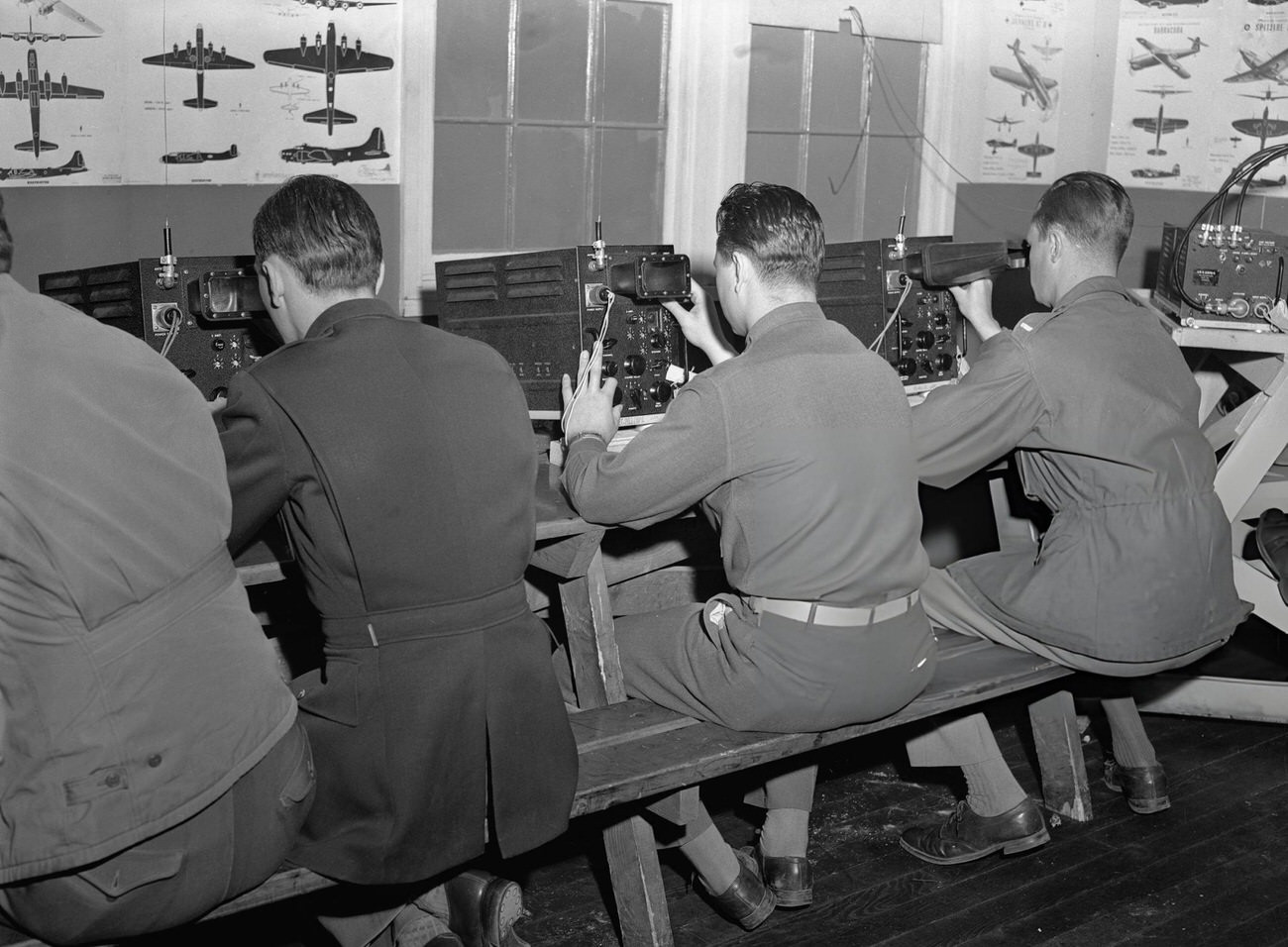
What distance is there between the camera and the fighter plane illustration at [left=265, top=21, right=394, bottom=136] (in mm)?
3184

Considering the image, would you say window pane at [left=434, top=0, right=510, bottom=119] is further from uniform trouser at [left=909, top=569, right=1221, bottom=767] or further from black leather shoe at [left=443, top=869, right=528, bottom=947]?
black leather shoe at [left=443, top=869, right=528, bottom=947]

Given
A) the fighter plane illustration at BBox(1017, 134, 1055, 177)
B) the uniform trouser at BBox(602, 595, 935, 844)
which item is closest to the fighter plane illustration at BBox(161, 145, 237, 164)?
the uniform trouser at BBox(602, 595, 935, 844)

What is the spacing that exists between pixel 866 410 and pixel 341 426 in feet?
2.79

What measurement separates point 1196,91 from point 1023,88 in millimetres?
535

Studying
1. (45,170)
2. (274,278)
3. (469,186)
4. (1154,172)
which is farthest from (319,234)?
(1154,172)

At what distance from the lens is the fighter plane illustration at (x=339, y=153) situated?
322 cm

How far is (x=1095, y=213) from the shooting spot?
2.88 m

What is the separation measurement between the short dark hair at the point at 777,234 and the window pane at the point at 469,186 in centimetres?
138

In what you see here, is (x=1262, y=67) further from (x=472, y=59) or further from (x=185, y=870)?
(x=185, y=870)

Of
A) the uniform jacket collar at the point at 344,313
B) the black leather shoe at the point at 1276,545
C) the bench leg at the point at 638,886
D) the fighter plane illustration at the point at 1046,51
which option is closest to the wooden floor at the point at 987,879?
the bench leg at the point at 638,886

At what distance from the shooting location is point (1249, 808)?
313 cm

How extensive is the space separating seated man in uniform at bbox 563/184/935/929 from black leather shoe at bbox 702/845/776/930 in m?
0.15

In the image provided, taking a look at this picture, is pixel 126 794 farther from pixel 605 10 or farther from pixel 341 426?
pixel 605 10

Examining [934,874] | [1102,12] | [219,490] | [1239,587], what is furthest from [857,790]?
[1102,12]
